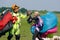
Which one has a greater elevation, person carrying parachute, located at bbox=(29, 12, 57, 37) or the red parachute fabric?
the red parachute fabric

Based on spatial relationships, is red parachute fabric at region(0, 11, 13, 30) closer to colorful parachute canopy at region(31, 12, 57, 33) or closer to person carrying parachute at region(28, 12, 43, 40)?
person carrying parachute at region(28, 12, 43, 40)

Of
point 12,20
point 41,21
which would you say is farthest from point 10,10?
point 41,21

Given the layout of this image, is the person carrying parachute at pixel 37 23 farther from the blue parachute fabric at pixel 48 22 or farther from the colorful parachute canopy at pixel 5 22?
the colorful parachute canopy at pixel 5 22

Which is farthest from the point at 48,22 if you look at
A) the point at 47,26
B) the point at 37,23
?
the point at 37,23

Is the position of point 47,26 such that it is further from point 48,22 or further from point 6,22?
point 6,22

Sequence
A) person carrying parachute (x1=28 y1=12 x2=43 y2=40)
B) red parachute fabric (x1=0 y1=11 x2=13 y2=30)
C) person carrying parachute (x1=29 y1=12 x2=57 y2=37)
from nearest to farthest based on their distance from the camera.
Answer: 1. red parachute fabric (x1=0 y1=11 x2=13 y2=30)
2. person carrying parachute (x1=28 y1=12 x2=43 y2=40)
3. person carrying parachute (x1=29 y1=12 x2=57 y2=37)

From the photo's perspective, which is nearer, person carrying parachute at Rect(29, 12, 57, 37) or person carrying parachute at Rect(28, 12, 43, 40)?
person carrying parachute at Rect(28, 12, 43, 40)

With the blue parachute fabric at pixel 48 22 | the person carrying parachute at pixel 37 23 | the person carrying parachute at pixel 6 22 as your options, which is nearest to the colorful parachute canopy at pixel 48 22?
the blue parachute fabric at pixel 48 22

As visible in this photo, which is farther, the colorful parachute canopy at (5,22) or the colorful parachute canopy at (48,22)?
the colorful parachute canopy at (48,22)

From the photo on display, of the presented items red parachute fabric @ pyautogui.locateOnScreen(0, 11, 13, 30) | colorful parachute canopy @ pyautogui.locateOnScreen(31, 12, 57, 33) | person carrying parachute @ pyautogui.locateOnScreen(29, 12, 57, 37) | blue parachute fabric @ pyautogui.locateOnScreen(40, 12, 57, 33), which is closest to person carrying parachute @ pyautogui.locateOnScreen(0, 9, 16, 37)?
red parachute fabric @ pyautogui.locateOnScreen(0, 11, 13, 30)

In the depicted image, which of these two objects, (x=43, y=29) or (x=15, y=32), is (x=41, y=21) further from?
(x=15, y=32)

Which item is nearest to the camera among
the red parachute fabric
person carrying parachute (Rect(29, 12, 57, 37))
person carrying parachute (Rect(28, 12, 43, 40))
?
the red parachute fabric

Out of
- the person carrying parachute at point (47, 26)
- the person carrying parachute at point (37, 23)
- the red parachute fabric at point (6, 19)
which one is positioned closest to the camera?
the red parachute fabric at point (6, 19)

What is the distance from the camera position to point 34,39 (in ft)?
36.7
